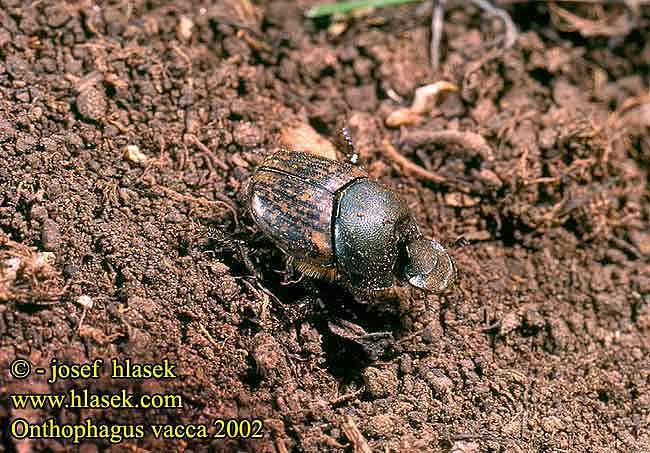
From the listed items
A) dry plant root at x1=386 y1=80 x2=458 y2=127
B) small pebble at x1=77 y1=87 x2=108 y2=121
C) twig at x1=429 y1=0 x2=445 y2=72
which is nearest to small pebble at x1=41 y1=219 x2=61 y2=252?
small pebble at x1=77 y1=87 x2=108 y2=121

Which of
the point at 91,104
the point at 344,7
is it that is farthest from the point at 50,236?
the point at 344,7

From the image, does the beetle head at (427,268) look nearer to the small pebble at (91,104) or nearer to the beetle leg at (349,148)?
the beetle leg at (349,148)

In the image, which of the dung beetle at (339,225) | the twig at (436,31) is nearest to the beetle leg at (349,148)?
the dung beetle at (339,225)

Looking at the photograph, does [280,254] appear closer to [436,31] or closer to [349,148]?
[349,148]

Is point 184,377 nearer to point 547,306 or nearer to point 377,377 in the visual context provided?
point 377,377

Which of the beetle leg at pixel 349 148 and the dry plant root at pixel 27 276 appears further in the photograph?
the beetle leg at pixel 349 148

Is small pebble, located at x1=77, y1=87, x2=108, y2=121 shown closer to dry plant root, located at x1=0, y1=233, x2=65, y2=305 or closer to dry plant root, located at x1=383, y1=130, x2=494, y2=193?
dry plant root, located at x1=0, y1=233, x2=65, y2=305
